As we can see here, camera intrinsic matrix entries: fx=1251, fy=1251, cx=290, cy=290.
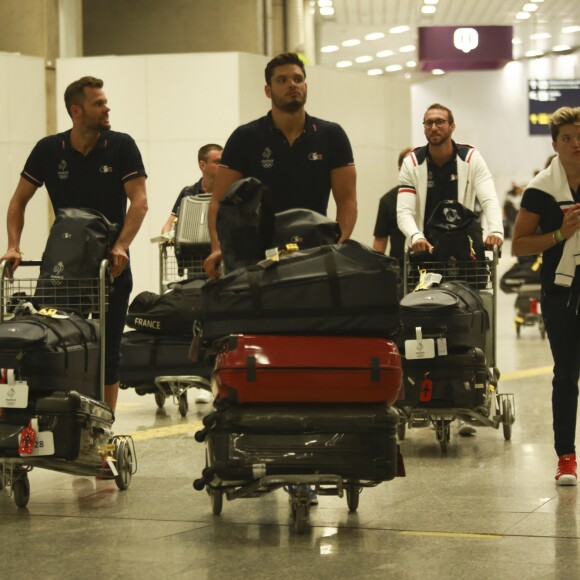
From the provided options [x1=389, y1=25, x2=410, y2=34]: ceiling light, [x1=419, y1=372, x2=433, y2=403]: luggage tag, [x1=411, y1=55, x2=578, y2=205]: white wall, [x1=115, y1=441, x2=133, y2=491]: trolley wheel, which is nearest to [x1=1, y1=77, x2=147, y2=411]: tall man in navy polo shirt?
[x1=115, y1=441, x2=133, y2=491]: trolley wheel

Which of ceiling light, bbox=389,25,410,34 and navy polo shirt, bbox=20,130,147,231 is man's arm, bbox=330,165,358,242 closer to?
navy polo shirt, bbox=20,130,147,231

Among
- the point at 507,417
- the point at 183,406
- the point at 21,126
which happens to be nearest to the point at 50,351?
the point at 507,417

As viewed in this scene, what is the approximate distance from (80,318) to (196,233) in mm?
3141

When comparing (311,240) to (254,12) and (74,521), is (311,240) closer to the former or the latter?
(74,521)

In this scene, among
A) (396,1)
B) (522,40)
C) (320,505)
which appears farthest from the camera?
(522,40)

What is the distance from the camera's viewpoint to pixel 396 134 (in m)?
18.0

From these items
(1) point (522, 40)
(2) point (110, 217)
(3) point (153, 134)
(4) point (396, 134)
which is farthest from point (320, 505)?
(1) point (522, 40)

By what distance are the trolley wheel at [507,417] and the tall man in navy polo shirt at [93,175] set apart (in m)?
2.40

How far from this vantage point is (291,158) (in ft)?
17.3

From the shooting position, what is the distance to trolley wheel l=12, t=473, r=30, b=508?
17.4 ft

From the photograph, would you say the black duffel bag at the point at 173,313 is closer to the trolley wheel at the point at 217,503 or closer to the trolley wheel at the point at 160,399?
the trolley wheel at the point at 160,399

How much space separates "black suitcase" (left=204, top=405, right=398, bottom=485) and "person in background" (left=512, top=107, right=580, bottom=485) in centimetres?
154

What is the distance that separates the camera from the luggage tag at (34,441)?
4.98 m

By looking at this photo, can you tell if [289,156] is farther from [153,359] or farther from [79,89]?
[153,359]
